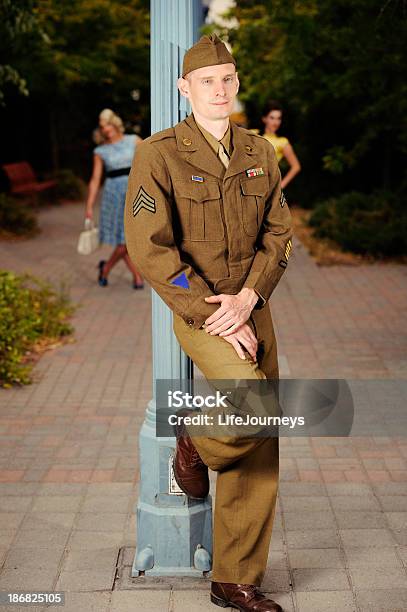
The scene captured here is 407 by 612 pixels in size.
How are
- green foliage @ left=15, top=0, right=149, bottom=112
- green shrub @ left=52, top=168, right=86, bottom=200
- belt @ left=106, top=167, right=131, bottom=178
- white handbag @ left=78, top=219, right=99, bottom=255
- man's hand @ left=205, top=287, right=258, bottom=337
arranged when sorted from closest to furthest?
man's hand @ left=205, top=287, right=258, bottom=337 → white handbag @ left=78, top=219, right=99, bottom=255 → belt @ left=106, top=167, right=131, bottom=178 → green foliage @ left=15, top=0, right=149, bottom=112 → green shrub @ left=52, top=168, right=86, bottom=200

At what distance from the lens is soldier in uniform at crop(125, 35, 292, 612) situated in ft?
12.3

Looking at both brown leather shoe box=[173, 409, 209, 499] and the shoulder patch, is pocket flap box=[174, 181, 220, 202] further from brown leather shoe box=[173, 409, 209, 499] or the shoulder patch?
brown leather shoe box=[173, 409, 209, 499]

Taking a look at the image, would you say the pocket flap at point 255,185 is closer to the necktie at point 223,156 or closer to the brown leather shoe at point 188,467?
the necktie at point 223,156

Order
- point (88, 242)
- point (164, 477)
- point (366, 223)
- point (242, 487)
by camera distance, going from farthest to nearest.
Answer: point (366, 223)
point (88, 242)
point (164, 477)
point (242, 487)

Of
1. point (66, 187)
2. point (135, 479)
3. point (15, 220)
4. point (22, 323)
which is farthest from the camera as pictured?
point (66, 187)

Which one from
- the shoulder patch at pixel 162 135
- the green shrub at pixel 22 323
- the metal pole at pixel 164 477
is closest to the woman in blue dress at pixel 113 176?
the green shrub at pixel 22 323

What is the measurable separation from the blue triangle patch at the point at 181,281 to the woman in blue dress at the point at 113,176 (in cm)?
706

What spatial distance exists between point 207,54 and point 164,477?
1.74m

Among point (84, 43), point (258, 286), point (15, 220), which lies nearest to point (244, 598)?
point (258, 286)

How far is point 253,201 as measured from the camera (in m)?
3.93

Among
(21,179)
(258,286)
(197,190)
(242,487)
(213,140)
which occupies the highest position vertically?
(213,140)

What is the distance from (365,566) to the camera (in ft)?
15.1

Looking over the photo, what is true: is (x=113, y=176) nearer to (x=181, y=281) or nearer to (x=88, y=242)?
(x=88, y=242)

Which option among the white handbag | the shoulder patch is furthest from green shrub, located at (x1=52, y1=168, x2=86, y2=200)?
the shoulder patch
